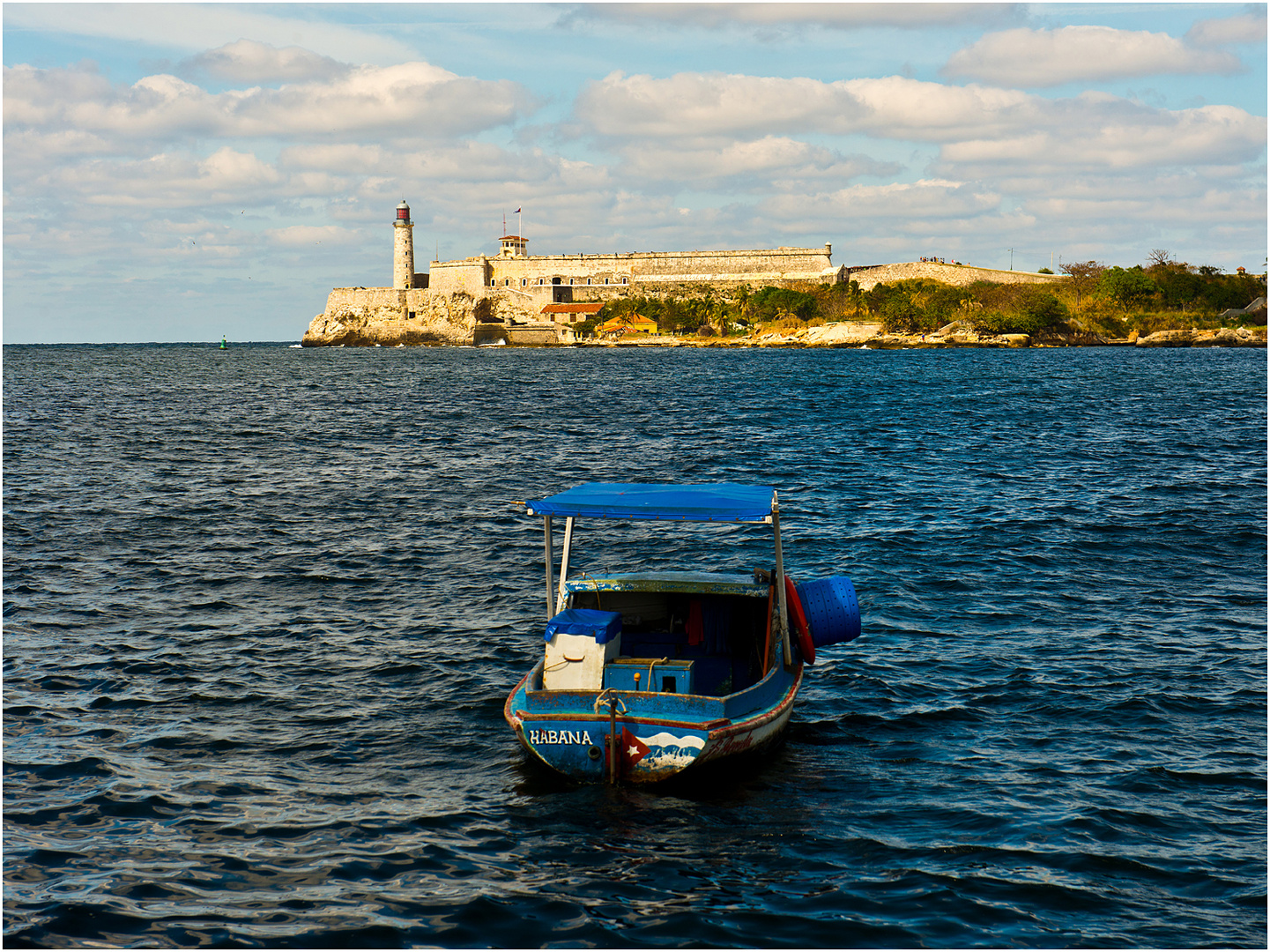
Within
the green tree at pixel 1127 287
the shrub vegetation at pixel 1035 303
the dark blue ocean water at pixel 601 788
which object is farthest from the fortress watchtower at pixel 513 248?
the dark blue ocean water at pixel 601 788

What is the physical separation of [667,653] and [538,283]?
516 ft

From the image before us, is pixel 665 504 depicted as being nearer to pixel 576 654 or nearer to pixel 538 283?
pixel 576 654

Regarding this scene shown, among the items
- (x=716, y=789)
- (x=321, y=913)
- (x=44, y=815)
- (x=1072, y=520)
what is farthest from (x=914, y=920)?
(x=1072, y=520)

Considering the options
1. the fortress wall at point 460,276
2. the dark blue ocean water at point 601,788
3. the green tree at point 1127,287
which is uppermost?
the fortress wall at point 460,276

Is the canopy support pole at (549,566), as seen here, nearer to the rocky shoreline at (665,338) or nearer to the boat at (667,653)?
the boat at (667,653)

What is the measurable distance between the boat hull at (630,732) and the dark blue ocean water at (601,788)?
14.0 inches

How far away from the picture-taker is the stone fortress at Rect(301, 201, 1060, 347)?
521 ft

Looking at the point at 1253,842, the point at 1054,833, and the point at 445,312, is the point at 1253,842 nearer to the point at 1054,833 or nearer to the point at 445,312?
the point at 1054,833

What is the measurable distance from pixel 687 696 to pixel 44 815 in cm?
→ 696

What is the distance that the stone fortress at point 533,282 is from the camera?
159750mm

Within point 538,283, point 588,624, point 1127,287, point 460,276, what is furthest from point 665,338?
point 588,624

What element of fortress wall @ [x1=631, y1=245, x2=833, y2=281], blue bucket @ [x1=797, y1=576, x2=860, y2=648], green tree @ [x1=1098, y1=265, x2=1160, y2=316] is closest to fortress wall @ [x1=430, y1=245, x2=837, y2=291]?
fortress wall @ [x1=631, y1=245, x2=833, y2=281]

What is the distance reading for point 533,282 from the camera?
16650 centimetres

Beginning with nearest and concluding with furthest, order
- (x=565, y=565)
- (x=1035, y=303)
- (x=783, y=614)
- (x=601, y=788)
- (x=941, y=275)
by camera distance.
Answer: (x=601, y=788) → (x=783, y=614) → (x=565, y=565) → (x=1035, y=303) → (x=941, y=275)
